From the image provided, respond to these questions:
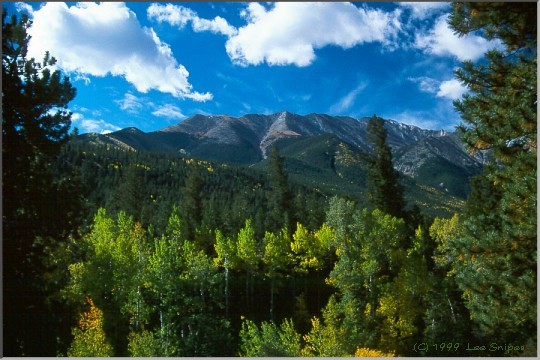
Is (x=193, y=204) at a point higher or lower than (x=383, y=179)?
lower

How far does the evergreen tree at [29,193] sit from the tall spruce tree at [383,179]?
1556 cm

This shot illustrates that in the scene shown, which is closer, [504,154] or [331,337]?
[504,154]

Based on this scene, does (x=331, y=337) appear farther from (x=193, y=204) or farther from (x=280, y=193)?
(x=193, y=204)

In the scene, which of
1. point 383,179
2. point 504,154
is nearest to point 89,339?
point 504,154

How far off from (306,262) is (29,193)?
2334 cm

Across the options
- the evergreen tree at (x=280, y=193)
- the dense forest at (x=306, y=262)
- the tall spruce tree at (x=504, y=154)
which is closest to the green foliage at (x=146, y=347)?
the dense forest at (x=306, y=262)

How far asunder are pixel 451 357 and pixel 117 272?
13.2 metres

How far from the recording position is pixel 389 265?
17141 mm

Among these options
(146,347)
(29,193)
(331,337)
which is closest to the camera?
(29,193)

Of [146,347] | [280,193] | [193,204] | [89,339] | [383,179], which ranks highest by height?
[383,179]

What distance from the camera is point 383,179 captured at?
67.3 feet

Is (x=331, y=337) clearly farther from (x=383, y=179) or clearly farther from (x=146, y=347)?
(x=383, y=179)

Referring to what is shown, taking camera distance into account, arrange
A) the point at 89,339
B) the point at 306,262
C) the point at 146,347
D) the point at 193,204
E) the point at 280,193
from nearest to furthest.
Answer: the point at 89,339 → the point at 146,347 → the point at 306,262 → the point at 280,193 → the point at 193,204

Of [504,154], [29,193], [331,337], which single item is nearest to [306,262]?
[331,337]
